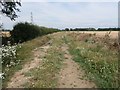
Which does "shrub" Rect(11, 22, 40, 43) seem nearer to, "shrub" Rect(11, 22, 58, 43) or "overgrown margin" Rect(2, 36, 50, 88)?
"shrub" Rect(11, 22, 58, 43)

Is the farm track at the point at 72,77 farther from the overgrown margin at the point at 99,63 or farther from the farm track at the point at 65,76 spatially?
the overgrown margin at the point at 99,63

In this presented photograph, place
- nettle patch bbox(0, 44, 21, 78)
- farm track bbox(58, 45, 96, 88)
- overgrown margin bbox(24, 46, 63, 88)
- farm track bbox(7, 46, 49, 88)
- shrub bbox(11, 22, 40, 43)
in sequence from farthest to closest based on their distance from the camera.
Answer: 1. shrub bbox(11, 22, 40, 43)
2. nettle patch bbox(0, 44, 21, 78)
3. farm track bbox(7, 46, 49, 88)
4. farm track bbox(58, 45, 96, 88)
5. overgrown margin bbox(24, 46, 63, 88)

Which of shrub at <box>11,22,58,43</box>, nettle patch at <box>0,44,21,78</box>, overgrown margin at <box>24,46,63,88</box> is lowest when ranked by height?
shrub at <box>11,22,58,43</box>

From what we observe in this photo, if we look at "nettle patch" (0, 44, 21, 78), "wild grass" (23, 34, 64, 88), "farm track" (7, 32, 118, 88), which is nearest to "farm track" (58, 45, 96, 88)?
"farm track" (7, 32, 118, 88)

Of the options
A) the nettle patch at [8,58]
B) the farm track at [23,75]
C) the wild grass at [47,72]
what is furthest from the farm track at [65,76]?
the nettle patch at [8,58]

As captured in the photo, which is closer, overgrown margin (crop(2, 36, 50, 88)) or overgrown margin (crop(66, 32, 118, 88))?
overgrown margin (crop(66, 32, 118, 88))

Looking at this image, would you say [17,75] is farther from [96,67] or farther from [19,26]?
[19,26]

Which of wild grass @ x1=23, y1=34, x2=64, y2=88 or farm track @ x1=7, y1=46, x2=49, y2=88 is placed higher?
wild grass @ x1=23, y1=34, x2=64, y2=88

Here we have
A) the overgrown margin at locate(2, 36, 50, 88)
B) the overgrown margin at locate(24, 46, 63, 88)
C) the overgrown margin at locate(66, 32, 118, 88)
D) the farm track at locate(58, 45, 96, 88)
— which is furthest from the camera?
the overgrown margin at locate(2, 36, 50, 88)

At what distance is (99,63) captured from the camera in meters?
13.5

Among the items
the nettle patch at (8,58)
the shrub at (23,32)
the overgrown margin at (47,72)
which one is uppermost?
the overgrown margin at (47,72)

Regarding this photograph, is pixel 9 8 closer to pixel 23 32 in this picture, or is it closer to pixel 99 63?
pixel 23 32

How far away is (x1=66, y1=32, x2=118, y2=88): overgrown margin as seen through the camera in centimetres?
1124

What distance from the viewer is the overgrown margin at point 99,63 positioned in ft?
36.9
